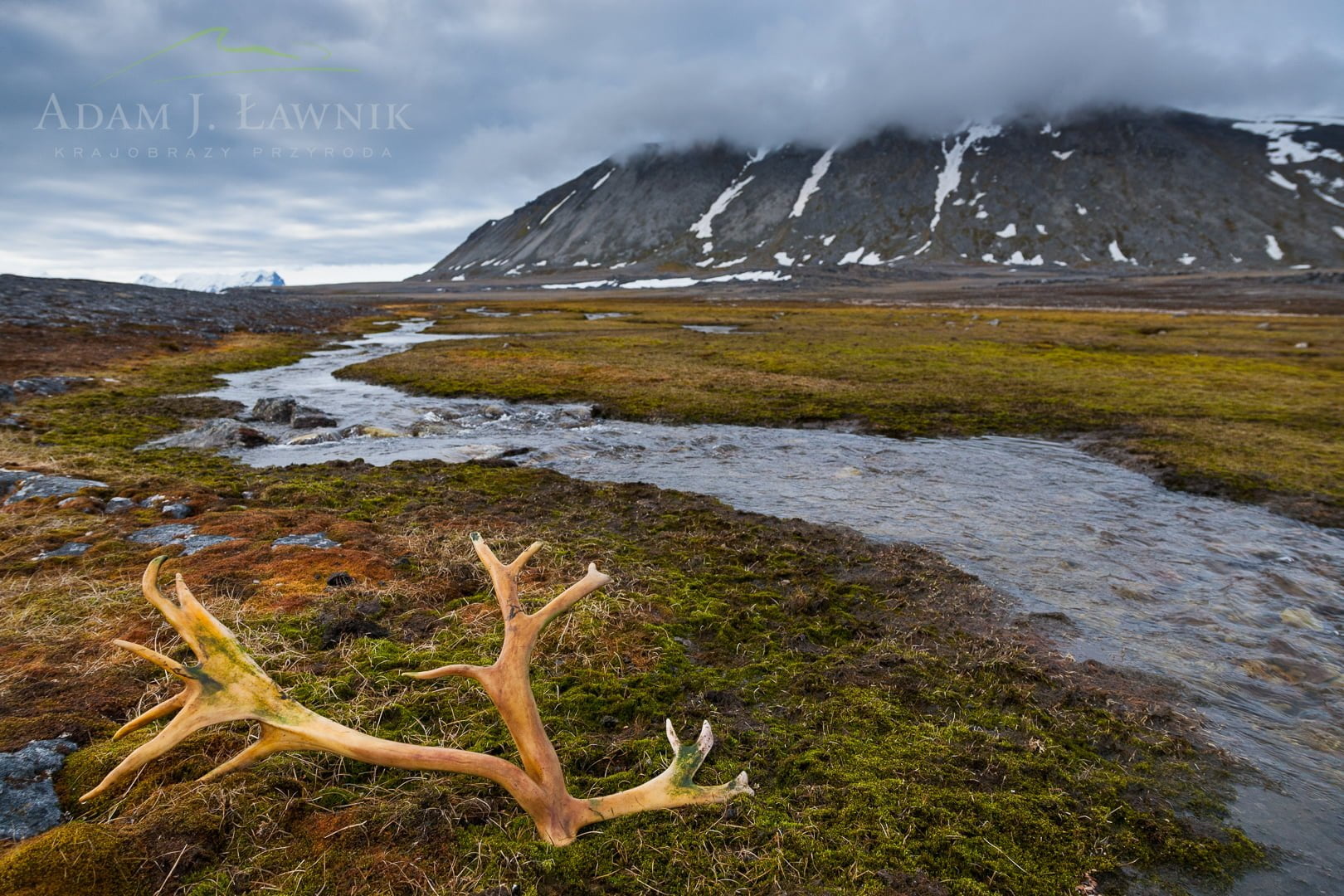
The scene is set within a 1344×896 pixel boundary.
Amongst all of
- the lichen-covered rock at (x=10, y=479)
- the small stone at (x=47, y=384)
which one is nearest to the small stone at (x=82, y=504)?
the lichen-covered rock at (x=10, y=479)

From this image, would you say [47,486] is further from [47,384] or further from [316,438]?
[47,384]

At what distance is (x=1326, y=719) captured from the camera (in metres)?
7.02

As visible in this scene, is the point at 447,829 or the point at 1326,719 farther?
the point at 1326,719

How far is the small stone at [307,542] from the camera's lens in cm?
998

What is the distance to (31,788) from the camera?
4465mm

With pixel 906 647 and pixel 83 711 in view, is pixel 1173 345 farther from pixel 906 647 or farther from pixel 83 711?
pixel 83 711

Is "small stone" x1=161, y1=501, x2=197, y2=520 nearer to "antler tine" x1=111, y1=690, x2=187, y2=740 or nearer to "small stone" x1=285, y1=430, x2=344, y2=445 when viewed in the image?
"small stone" x1=285, y1=430, x2=344, y2=445

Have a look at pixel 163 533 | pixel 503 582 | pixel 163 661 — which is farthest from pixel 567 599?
pixel 163 533

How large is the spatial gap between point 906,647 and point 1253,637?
16.4 ft

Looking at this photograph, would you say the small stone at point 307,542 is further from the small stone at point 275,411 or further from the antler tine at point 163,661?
the small stone at point 275,411

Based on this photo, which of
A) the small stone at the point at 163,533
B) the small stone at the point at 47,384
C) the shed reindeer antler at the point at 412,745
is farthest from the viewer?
the small stone at the point at 47,384

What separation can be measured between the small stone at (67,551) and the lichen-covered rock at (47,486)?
122 inches

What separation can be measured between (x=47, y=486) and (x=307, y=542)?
6343 mm

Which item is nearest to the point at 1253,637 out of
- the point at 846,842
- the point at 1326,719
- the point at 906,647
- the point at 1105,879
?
the point at 1326,719
